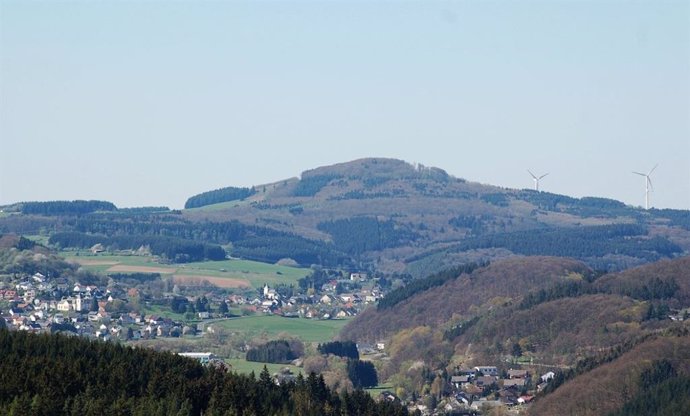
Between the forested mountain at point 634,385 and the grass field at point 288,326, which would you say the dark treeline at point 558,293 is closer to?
the grass field at point 288,326

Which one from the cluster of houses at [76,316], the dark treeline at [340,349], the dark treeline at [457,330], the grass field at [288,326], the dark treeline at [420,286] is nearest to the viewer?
the dark treeline at [340,349]

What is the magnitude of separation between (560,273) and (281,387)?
92098mm

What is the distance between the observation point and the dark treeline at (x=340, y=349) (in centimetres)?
14962

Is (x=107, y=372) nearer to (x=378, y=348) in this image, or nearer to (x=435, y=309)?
(x=378, y=348)

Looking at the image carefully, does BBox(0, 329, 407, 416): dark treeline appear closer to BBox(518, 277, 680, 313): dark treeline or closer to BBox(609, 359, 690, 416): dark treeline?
BBox(609, 359, 690, 416): dark treeline

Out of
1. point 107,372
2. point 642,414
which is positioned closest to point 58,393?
point 107,372

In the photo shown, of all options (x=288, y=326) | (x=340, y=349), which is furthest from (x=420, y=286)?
(x=340, y=349)

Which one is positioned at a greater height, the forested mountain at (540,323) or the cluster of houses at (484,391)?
the forested mountain at (540,323)

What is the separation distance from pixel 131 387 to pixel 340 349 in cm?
6480

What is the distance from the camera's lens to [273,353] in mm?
148750

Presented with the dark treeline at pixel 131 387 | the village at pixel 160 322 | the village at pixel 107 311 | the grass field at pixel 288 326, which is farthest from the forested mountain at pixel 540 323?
the dark treeline at pixel 131 387

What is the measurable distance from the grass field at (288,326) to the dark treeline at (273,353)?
48.4 ft

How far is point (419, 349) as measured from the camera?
15712cm

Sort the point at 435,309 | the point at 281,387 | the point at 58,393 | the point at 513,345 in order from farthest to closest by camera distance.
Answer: the point at 435,309 → the point at 513,345 → the point at 281,387 → the point at 58,393
